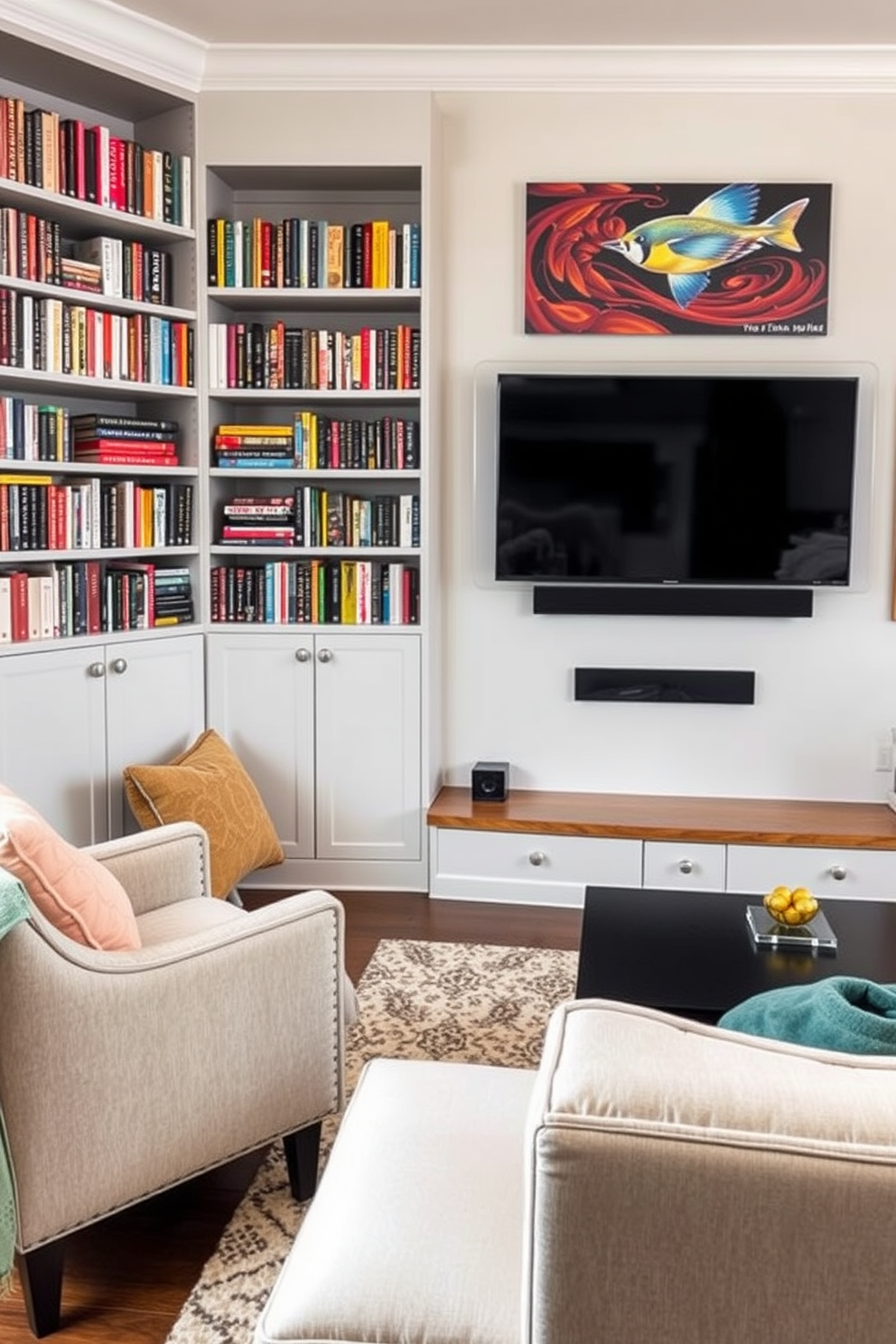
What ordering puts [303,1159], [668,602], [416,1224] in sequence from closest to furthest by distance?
[416,1224], [303,1159], [668,602]

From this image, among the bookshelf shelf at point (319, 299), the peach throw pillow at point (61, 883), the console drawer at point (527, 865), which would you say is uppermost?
the bookshelf shelf at point (319, 299)

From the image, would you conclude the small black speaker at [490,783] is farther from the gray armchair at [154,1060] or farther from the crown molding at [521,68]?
the crown molding at [521,68]

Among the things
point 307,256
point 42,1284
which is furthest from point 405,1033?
point 307,256

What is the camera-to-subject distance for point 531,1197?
3.13ft

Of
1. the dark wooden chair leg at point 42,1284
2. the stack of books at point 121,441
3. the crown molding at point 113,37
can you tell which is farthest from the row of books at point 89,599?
the dark wooden chair leg at point 42,1284

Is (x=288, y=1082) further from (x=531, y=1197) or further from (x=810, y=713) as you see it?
(x=810, y=713)

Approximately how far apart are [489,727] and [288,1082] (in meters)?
2.40

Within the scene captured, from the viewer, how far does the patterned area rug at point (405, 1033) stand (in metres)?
2.04

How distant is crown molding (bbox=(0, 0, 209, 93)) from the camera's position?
348 centimetres

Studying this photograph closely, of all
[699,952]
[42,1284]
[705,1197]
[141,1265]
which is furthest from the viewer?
[699,952]

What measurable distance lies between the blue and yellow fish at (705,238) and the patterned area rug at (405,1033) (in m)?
2.35

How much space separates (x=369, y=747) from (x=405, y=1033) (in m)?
1.35

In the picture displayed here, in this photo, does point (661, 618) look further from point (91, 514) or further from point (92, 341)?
point (92, 341)

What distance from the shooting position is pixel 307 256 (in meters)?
4.11
